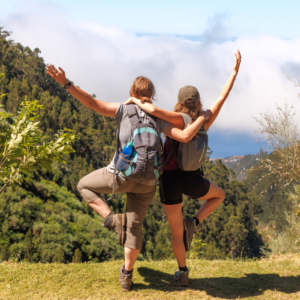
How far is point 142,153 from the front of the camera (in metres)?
2.21

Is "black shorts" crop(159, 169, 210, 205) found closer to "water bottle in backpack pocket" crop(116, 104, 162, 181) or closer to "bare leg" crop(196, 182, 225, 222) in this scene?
"bare leg" crop(196, 182, 225, 222)

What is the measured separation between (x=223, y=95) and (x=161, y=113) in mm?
723

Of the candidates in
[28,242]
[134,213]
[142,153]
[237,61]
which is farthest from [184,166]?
[28,242]

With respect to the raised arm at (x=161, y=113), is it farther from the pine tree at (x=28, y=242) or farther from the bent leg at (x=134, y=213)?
the pine tree at (x=28, y=242)

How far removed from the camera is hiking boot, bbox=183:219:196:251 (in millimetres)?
2805

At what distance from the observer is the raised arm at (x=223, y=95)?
2.65m

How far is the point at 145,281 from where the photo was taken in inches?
115

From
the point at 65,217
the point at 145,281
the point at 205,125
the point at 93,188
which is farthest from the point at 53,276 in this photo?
the point at 65,217

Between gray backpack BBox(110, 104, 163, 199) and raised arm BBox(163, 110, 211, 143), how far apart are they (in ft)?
0.45

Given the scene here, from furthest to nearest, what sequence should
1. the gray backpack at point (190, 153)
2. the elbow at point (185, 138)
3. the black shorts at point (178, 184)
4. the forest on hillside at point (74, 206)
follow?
the forest on hillside at point (74, 206) < the black shorts at point (178, 184) < the gray backpack at point (190, 153) < the elbow at point (185, 138)

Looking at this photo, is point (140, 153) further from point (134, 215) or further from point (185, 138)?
point (134, 215)

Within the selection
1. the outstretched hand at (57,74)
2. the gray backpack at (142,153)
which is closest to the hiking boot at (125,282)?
the gray backpack at (142,153)

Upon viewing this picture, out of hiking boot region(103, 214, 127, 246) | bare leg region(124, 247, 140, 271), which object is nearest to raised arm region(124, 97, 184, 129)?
hiking boot region(103, 214, 127, 246)

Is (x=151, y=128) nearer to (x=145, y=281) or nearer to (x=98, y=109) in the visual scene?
(x=98, y=109)
